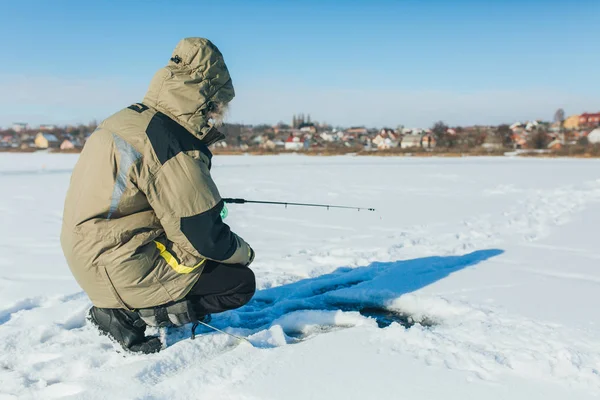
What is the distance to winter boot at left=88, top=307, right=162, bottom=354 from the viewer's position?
7.47ft

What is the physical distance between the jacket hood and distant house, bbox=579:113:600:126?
12778cm

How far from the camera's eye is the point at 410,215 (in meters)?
6.98

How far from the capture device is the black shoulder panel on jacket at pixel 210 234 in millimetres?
2037

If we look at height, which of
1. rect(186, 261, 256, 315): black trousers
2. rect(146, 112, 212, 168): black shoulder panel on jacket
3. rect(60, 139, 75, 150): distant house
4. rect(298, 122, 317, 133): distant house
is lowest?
rect(186, 261, 256, 315): black trousers

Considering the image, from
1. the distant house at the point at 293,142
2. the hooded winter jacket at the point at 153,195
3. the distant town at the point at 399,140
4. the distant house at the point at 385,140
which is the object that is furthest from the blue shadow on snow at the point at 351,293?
the distant house at the point at 385,140

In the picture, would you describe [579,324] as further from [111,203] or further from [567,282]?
[111,203]

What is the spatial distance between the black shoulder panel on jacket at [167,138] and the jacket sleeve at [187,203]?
1.3 inches

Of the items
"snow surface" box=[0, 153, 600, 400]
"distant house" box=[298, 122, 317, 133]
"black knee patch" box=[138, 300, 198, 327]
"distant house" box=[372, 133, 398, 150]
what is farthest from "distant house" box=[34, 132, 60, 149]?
"black knee patch" box=[138, 300, 198, 327]

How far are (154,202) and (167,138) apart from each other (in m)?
0.28

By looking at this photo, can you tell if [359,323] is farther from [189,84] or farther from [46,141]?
[46,141]

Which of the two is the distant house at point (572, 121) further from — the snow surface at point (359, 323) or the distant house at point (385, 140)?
the snow surface at point (359, 323)

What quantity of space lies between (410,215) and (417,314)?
406cm

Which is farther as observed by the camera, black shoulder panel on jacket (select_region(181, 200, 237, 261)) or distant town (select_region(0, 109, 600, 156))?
distant town (select_region(0, 109, 600, 156))

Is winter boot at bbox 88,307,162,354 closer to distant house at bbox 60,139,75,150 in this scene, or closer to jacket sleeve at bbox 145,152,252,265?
jacket sleeve at bbox 145,152,252,265
